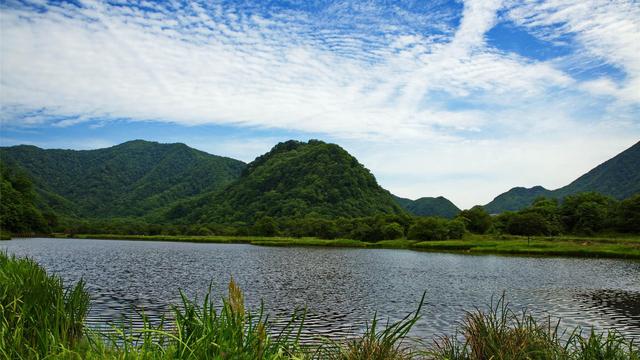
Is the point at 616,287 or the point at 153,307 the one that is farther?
the point at 616,287

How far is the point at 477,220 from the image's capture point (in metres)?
159

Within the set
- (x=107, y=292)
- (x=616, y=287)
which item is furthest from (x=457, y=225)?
(x=107, y=292)

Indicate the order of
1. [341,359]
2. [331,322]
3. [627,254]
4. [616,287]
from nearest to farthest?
[341,359] < [331,322] < [616,287] < [627,254]

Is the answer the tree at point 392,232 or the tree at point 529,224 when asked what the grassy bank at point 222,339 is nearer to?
the tree at point 392,232

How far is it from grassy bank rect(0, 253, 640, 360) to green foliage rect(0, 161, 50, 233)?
17096 cm

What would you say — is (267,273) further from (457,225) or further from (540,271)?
(457,225)

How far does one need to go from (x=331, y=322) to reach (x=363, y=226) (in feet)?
432

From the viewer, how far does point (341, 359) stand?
9.82m

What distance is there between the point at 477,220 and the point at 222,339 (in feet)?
535

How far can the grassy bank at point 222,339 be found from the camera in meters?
6.32

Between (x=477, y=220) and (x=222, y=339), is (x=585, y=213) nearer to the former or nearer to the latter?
(x=477, y=220)

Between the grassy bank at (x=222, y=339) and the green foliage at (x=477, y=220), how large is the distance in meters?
147

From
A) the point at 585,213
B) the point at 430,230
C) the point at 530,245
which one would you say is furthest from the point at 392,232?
the point at 585,213

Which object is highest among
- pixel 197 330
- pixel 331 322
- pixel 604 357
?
pixel 197 330
